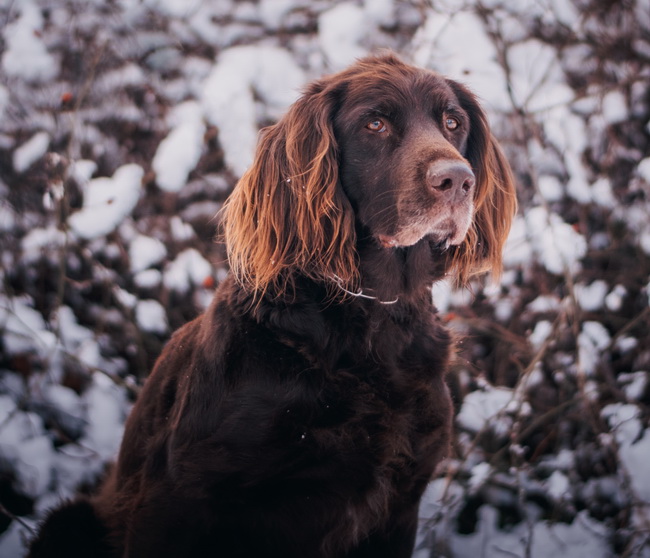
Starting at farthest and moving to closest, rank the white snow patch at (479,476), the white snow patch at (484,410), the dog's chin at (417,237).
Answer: the white snow patch at (484,410)
the white snow patch at (479,476)
the dog's chin at (417,237)

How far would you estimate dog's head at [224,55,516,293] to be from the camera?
1.90m

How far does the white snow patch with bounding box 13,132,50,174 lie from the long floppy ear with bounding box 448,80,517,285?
230 cm

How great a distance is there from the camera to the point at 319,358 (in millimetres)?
1868

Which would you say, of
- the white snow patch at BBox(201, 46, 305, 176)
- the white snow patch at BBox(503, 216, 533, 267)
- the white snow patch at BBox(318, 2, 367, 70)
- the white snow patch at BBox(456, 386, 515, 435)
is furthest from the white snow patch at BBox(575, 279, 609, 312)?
the white snow patch at BBox(201, 46, 305, 176)

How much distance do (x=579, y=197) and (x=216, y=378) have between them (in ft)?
7.92

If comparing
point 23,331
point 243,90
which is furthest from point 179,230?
point 23,331

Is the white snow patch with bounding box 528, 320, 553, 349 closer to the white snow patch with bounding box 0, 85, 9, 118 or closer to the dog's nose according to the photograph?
the dog's nose

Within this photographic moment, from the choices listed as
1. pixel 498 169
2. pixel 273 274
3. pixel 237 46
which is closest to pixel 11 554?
pixel 273 274

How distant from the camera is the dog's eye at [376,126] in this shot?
6.66ft

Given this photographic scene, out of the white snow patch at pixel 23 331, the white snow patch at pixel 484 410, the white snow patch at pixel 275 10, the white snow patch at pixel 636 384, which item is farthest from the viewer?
the white snow patch at pixel 275 10

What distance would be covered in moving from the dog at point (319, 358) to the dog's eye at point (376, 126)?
0.01 meters

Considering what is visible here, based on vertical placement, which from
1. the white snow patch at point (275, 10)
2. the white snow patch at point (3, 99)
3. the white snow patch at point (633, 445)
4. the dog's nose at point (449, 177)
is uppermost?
the white snow patch at point (275, 10)

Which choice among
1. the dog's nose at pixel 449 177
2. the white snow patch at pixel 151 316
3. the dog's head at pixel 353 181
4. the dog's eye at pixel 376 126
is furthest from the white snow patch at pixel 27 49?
the dog's nose at pixel 449 177

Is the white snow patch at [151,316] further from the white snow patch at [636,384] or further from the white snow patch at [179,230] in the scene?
the white snow patch at [636,384]
